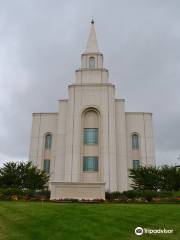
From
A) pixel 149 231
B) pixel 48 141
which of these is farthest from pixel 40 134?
pixel 149 231

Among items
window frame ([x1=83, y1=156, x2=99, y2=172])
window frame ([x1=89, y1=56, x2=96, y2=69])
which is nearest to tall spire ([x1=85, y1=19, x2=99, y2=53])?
window frame ([x1=89, y1=56, x2=96, y2=69])

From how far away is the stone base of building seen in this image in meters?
23.3

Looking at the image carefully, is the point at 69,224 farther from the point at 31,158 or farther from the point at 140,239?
the point at 31,158

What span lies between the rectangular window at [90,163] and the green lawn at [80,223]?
76.0ft

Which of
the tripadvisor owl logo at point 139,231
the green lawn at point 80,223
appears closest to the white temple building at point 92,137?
the green lawn at point 80,223

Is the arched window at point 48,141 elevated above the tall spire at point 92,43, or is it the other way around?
the tall spire at point 92,43

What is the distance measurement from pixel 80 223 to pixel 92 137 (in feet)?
90.4

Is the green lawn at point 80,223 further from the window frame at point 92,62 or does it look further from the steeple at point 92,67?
the window frame at point 92,62

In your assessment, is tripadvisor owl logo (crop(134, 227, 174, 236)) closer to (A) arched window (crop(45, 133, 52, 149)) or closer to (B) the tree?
(B) the tree

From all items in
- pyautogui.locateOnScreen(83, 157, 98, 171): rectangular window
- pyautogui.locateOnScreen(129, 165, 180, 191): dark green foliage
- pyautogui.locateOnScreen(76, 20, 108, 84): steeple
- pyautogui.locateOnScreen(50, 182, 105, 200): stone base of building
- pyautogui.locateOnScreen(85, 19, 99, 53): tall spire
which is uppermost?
pyautogui.locateOnScreen(85, 19, 99, 53): tall spire

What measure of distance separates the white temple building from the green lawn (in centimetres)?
2236

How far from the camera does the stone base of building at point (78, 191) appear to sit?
2327 cm

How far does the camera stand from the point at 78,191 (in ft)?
77.2

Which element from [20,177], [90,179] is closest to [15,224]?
[20,177]
